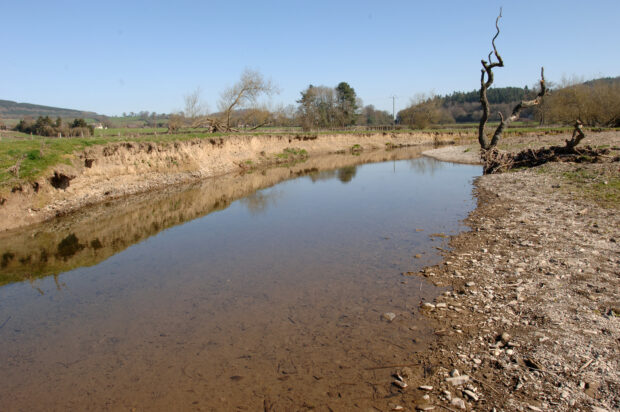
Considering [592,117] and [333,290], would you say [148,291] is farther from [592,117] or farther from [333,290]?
[592,117]

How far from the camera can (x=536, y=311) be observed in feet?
17.2

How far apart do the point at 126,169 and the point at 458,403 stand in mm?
19938

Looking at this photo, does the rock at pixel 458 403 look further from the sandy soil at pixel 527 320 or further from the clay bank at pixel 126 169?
the clay bank at pixel 126 169

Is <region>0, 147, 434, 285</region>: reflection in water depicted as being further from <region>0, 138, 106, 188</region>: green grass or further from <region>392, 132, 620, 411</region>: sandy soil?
<region>392, 132, 620, 411</region>: sandy soil

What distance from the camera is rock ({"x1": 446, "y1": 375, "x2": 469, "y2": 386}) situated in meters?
4.10

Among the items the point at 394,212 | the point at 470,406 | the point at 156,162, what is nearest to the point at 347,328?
the point at 470,406

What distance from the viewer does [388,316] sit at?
5859 millimetres

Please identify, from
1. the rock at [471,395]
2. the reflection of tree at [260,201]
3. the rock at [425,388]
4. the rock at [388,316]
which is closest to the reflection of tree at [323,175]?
the reflection of tree at [260,201]

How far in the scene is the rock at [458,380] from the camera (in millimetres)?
4104

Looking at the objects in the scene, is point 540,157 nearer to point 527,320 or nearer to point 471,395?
point 527,320

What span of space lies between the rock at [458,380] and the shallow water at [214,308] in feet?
2.29

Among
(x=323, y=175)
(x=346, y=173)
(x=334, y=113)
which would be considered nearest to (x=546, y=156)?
(x=346, y=173)

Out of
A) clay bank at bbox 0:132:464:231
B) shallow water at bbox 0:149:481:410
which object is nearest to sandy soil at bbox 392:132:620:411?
shallow water at bbox 0:149:481:410

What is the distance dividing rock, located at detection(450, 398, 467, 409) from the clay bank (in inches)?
576
